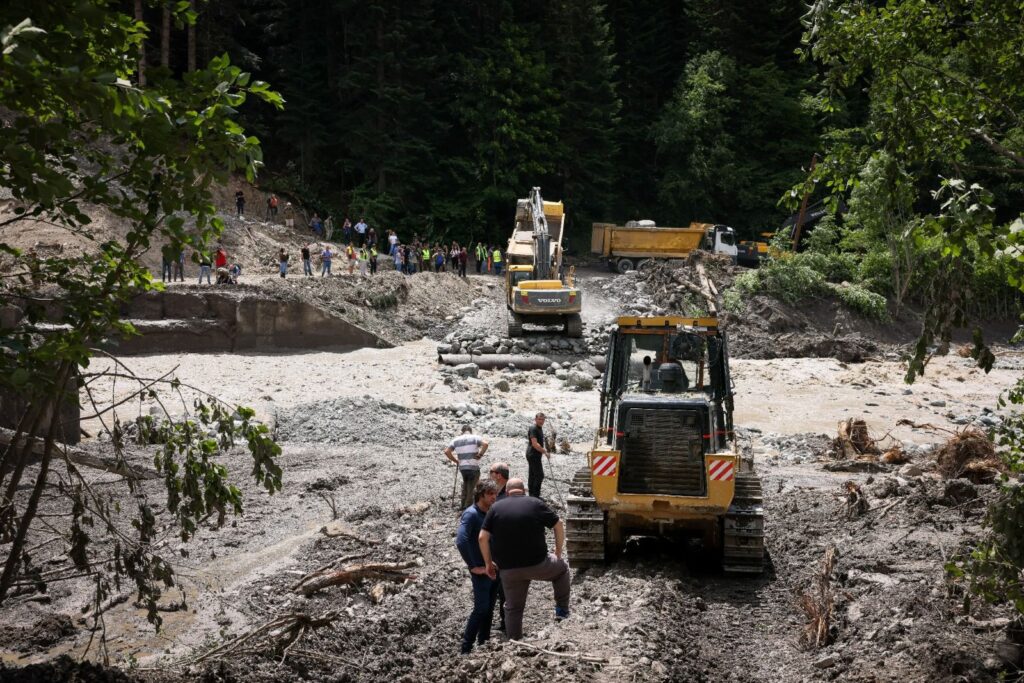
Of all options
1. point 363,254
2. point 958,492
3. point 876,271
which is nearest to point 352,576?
point 958,492

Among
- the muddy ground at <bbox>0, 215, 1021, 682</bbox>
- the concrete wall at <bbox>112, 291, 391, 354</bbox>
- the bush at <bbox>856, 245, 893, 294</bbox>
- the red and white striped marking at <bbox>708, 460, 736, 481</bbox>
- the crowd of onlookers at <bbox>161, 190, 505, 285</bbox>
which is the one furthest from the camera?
the bush at <bbox>856, 245, 893, 294</bbox>

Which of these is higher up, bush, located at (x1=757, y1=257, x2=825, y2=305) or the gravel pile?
bush, located at (x1=757, y1=257, x2=825, y2=305)

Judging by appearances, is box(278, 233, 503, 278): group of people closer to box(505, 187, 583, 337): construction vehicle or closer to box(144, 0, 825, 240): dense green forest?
box(144, 0, 825, 240): dense green forest

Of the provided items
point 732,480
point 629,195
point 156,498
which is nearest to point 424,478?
point 156,498

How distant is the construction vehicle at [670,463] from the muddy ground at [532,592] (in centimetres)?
47

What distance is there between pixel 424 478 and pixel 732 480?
21.6 ft

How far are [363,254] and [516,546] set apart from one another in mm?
30622

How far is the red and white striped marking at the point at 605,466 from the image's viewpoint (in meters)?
Result: 10.0

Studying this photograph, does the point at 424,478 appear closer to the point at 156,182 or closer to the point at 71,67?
the point at 156,182

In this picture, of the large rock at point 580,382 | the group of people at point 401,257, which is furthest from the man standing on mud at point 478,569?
the group of people at point 401,257

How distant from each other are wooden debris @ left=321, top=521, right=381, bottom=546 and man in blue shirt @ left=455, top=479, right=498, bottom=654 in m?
3.97

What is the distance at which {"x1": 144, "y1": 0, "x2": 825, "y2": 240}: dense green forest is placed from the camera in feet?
147

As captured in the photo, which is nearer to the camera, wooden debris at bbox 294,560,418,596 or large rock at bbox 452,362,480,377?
wooden debris at bbox 294,560,418,596

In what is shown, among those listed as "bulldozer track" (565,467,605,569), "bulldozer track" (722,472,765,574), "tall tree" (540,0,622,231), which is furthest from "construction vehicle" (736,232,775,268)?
"bulldozer track" (565,467,605,569)
